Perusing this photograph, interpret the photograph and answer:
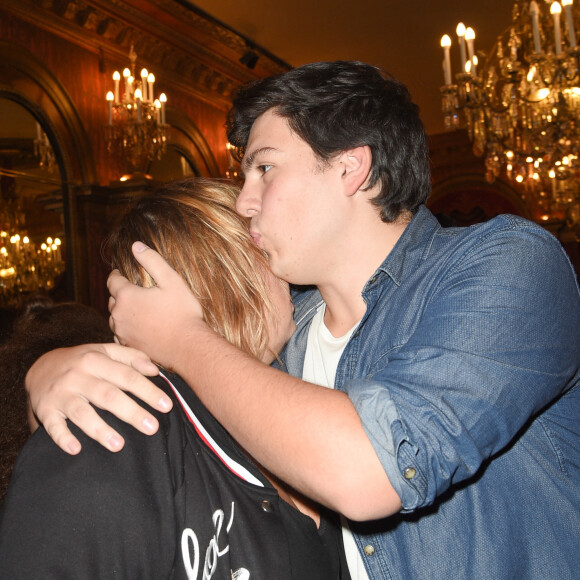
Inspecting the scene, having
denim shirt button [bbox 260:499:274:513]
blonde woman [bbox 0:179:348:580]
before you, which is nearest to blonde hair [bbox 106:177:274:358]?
blonde woman [bbox 0:179:348:580]

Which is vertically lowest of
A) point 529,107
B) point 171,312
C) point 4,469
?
point 4,469

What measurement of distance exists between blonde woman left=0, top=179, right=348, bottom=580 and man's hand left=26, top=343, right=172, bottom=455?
0.07 feet

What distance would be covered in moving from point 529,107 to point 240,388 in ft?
15.9

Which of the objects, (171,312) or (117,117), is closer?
(171,312)

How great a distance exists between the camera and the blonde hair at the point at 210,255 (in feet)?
4.59

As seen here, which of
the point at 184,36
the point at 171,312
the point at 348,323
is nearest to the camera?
the point at 171,312

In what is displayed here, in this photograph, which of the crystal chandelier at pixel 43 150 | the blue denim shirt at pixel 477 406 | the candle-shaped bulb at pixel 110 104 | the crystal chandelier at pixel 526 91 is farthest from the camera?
the candle-shaped bulb at pixel 110 104

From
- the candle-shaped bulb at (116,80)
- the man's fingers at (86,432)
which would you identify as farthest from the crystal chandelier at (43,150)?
the man's fingers at (86,432)

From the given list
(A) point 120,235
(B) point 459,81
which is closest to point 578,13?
(B) point 459,81

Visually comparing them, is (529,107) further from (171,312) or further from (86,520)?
(86,520)

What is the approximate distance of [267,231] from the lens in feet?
4.85

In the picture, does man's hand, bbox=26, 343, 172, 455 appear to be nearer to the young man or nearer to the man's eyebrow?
the young man

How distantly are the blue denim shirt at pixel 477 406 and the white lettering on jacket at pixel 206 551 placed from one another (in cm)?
31

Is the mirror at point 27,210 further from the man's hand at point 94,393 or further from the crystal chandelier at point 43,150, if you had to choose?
the man's hand at point 94,393
